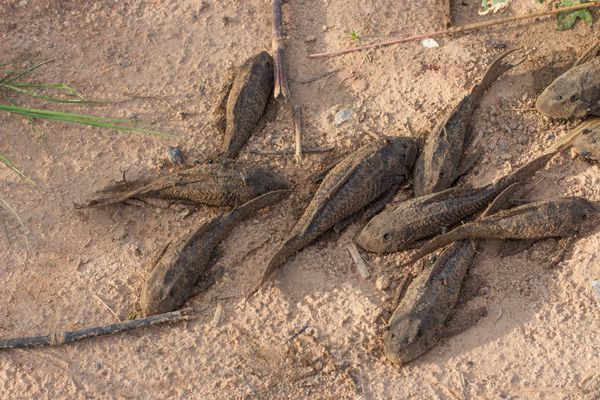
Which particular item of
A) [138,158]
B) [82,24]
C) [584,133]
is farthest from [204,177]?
[584,133]

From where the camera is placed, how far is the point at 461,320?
588cm

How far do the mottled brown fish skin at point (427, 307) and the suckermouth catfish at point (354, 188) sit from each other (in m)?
0.83

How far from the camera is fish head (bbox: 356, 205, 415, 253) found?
6.13 metres

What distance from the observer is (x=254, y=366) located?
5.83m

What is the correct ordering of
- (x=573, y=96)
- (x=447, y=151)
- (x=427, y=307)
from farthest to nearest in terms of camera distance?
(x=573, y=96), (x=447, y=151), (x=427, y=307)

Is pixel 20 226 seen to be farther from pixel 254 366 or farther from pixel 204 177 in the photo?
pixel 254 366

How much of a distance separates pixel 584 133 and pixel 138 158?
158 inches

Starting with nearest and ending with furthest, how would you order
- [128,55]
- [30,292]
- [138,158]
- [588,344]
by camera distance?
[588,344] < [30,292] < [138,158] < [128,55]

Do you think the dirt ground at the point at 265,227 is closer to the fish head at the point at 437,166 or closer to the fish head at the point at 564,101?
the fish head at the point at 564,101

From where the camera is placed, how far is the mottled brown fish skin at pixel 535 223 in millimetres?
6035

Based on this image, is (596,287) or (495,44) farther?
(495,44)

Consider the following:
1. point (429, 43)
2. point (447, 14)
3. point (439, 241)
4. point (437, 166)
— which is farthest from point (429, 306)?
point (447, 14)

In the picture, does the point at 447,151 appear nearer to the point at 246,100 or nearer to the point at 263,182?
the point at 263,182

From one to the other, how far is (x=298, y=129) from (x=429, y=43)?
1.61 metres
